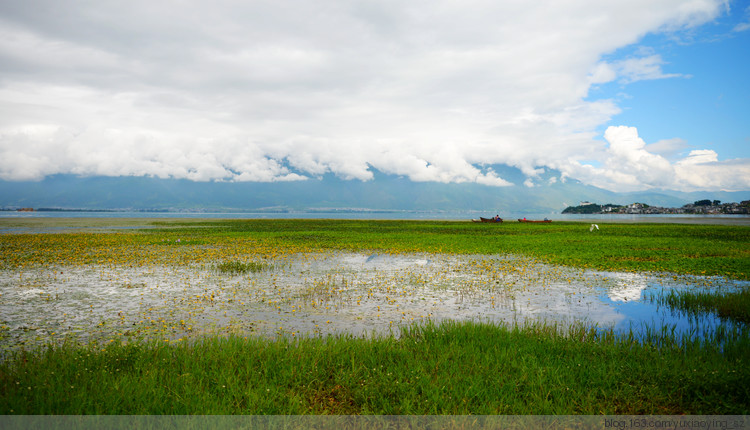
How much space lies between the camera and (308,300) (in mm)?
15719

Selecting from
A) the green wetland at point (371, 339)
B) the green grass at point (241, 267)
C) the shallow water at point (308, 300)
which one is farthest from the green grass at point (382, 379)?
the green grass at point (241, 267)

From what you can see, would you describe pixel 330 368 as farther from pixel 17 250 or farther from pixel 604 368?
pixel 17 250

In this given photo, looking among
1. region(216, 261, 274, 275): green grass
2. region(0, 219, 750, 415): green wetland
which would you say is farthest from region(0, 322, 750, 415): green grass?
region(216, 261, 274, 275): green grass

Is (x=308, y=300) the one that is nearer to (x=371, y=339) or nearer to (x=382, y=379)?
(x=371, y=339)

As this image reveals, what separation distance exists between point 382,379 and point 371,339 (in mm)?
2555

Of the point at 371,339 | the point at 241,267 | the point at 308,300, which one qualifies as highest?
the point at 371,339

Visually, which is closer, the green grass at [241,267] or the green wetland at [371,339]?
the green wetland at [371,339]

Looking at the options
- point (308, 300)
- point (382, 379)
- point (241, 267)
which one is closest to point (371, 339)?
point (382, 379)

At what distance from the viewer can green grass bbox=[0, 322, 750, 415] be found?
22.1 ft

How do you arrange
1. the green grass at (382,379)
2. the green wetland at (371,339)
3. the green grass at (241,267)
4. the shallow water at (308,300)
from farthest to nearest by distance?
1. the green grass at (241,267)
2. the shallow water at (308,300)
3. the green wetland at (371,339)
4. the green grass at (382,379)

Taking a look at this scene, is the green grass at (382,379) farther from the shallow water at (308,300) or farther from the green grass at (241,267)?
the green grass at (241,267)

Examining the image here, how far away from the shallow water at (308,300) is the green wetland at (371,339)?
10 cm

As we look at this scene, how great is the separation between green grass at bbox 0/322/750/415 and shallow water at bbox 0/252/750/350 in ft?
6.83

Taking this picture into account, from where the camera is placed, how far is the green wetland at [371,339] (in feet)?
23.0
